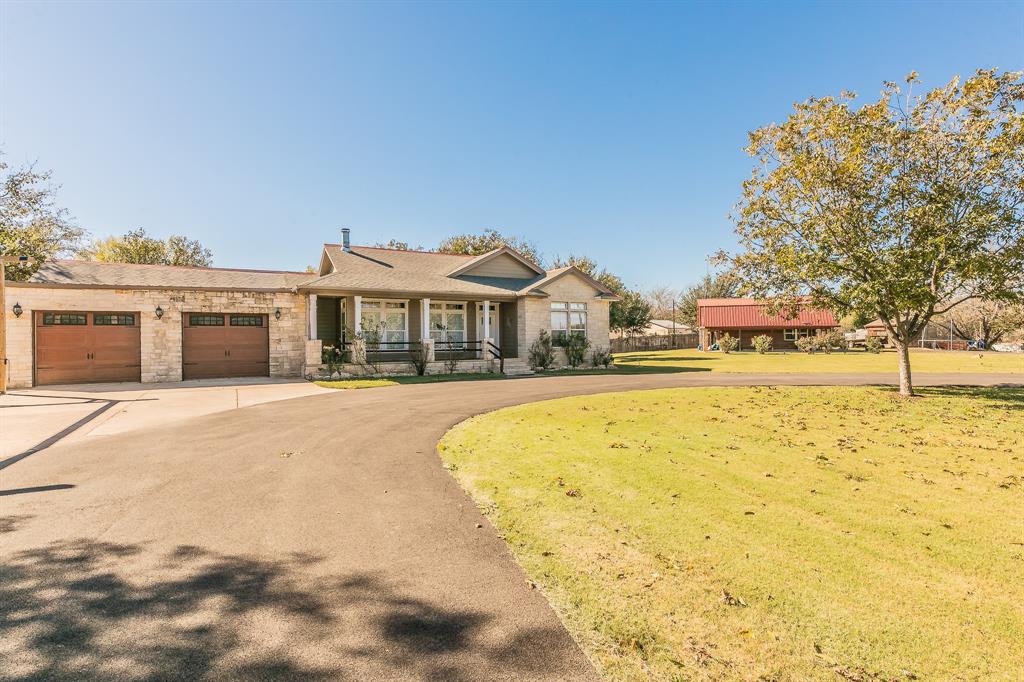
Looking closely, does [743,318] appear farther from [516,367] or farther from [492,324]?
[516,367]

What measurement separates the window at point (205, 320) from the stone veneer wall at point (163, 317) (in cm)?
34

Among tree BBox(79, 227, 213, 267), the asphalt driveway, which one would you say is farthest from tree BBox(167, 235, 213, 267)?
the asphalt driveway

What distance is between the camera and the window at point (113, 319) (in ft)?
55.9

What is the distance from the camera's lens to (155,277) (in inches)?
797

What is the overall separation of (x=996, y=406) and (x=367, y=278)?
69.3ft

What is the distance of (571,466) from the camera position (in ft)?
19.9

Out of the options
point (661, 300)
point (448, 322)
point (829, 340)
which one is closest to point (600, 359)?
point (448, 322)

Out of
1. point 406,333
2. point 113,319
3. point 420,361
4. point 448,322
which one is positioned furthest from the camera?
point 448,322

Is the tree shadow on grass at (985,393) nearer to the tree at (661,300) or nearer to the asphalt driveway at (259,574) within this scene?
the asphalt driveway at (259,574)

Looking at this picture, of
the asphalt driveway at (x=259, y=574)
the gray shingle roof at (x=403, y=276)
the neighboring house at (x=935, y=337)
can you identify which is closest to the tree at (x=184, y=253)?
the gray shingle roof at (x=403, y=276)

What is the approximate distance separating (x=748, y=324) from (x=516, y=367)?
30998 millimetres

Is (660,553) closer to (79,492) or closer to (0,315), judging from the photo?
(79,492)

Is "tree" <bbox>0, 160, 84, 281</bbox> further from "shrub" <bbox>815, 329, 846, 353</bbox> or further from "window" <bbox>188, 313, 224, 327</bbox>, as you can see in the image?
"shrub" <bbox>815, 329, 846, 353</bbox>

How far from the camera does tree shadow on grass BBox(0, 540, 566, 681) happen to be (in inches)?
96.7
